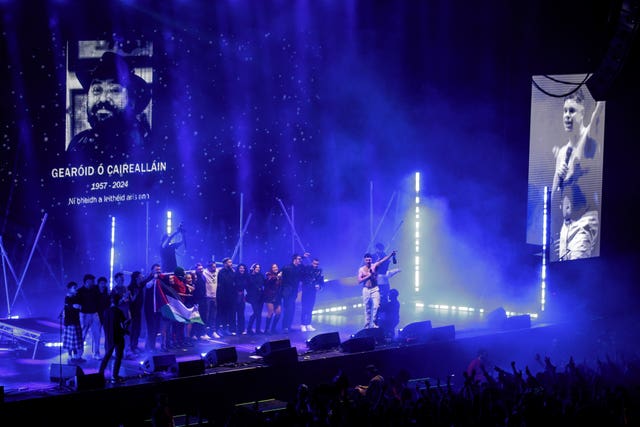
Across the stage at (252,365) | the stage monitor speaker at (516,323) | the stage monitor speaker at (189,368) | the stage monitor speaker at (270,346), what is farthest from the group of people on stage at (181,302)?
the stage monitor speaker at (516,323)

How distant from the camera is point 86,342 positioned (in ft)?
46.4

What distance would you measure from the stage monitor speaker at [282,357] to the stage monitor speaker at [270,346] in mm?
84

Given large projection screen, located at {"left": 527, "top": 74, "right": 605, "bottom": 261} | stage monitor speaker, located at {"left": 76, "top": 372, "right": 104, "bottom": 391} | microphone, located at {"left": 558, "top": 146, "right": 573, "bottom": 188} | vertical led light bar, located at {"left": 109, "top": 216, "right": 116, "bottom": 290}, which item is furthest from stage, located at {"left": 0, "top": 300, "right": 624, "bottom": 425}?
microphone, located at {"left": 558, "top": 146, "right": 573, "bottom": 188}

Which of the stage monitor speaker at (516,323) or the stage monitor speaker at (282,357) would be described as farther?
the stage monitor speaker at (516,323)

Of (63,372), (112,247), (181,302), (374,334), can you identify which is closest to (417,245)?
(374,334)

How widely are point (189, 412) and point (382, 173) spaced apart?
9.38 metres

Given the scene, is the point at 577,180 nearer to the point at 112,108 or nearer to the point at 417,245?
the point at 417,245

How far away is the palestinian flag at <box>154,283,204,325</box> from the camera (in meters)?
13.8

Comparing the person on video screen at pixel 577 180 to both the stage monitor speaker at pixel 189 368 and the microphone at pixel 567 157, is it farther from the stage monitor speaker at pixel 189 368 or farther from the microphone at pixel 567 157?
the stage monitor speaker at pixel 189 368

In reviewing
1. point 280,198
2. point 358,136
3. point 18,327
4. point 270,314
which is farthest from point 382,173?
point 18,327

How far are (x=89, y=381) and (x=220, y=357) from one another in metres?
1.99

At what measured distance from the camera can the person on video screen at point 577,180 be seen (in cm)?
1950

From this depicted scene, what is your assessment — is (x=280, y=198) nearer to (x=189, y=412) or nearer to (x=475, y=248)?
(x=475, y=248)

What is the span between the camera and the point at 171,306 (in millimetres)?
13828
